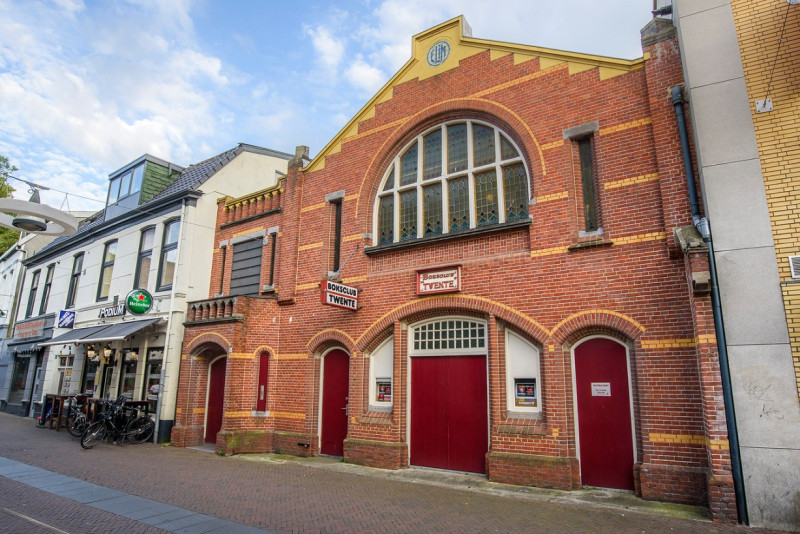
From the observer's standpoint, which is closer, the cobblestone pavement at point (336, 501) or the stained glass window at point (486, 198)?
the cobblestone pavement at point (336, 501)

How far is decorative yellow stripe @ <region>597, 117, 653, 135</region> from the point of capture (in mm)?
9055

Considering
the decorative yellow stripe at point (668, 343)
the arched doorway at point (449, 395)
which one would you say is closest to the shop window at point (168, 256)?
the arched doorway at point (449, 395)

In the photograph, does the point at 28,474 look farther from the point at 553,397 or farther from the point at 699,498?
the point at 699,498

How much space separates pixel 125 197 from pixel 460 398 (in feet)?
55.1

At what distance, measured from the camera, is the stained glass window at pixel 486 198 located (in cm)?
1064

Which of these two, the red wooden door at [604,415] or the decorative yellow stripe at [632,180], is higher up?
the decorative yellow stripe at [632,180]

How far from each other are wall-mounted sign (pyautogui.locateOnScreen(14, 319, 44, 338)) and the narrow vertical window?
24.3 meters

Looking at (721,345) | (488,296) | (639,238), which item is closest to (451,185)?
(488,296)

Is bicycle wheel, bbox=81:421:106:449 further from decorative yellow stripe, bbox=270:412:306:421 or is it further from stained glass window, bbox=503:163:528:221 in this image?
stained glass window, bbox=503:163:528:221

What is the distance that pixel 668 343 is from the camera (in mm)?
8070

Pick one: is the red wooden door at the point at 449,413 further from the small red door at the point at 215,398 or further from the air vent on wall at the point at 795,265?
the small red door at the point at 215,398

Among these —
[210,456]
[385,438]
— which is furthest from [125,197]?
[385,438]

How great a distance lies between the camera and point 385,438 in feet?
35.3

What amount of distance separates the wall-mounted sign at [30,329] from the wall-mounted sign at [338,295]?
19.0 meters
